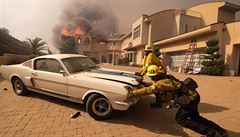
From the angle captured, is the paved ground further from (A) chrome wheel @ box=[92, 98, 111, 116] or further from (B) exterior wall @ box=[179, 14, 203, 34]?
(B) exterior wall @ box=[179, 14, 203, 34]

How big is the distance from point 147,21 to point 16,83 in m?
22.3

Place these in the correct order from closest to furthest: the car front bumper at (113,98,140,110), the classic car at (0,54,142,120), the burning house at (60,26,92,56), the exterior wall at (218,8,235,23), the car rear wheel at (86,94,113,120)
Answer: the car front bumper at (113,98,140,110)
the classic car at (0,54,142,120)
the car rear wheel at (86,94,113,120)
the exterior wall at (218,8,235,23)
the burning house at (60,26,92,56)

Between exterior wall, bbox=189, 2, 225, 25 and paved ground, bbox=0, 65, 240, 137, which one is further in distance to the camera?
exterior wall, bbox=189, 2, 225, 25

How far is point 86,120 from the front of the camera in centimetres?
443

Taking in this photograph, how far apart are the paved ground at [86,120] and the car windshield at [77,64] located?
1066mm

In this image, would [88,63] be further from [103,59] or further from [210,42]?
[103,59]

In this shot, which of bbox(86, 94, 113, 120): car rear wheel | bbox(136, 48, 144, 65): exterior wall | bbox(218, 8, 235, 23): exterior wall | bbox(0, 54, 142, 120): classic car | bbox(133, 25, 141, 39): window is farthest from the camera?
bbox(136, 48, 144, 65): exterior wall

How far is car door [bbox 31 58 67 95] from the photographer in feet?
16.5

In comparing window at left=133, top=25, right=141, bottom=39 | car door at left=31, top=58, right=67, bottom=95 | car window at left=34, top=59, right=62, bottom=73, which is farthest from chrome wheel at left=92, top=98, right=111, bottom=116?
window at left=133, top=25, right=141, bottom=39

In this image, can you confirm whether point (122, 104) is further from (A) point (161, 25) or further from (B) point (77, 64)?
(A) point (161, 25)

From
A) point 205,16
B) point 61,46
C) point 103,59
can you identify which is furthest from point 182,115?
point 61,46

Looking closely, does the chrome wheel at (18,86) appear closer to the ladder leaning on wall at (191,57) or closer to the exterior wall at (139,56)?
the ladder leaning on wall at (191,57)

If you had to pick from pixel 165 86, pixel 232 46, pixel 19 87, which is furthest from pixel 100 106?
pixel 232 46

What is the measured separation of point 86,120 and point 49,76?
1755 millimetres
